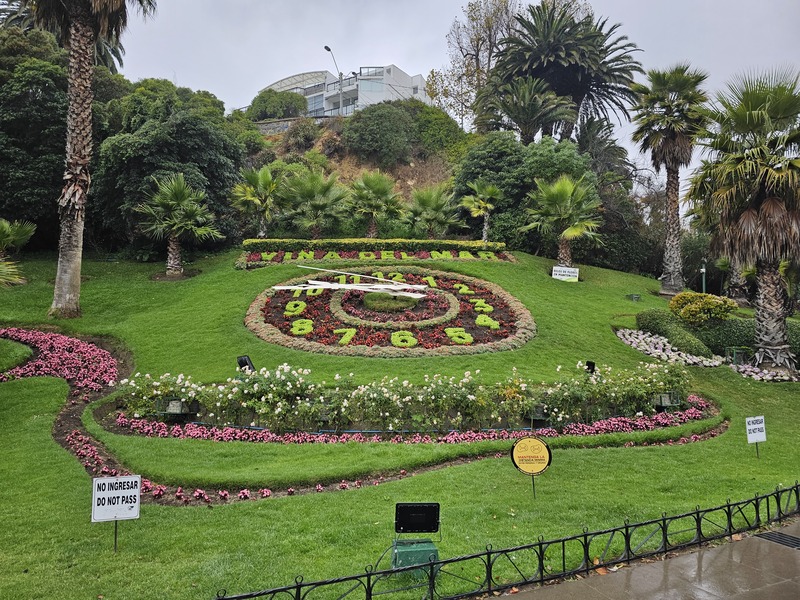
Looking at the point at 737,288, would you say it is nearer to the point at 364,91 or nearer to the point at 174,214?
the point at 174,214

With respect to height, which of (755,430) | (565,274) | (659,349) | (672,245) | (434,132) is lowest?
(755,430)

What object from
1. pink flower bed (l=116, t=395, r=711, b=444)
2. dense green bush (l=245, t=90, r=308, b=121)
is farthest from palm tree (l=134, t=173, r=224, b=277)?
dense green bush (l=245, t=90, r=308, b=121)

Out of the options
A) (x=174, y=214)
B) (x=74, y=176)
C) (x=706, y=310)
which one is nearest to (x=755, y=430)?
(x=706, y=310)

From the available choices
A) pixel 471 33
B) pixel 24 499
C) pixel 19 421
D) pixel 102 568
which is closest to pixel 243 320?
pixel 19 421

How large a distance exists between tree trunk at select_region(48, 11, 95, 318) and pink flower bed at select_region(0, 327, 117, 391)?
2.06 meters

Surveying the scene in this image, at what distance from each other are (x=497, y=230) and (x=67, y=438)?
24296 mm

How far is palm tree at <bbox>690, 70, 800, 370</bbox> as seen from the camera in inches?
588

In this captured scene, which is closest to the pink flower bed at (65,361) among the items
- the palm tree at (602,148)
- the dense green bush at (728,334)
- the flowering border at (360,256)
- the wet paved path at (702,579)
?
the flowering border at (360,256)

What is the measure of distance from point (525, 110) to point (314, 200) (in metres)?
16.4

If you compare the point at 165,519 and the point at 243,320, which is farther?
the point at 243,320

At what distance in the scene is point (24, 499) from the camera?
302 inches

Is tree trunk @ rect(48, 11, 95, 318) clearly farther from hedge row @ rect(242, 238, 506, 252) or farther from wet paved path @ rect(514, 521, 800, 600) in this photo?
wet paved path @ rect(514, 521, 800, 600)

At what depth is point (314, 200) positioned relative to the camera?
2761 centimetres

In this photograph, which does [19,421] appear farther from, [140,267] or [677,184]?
[677,184]
